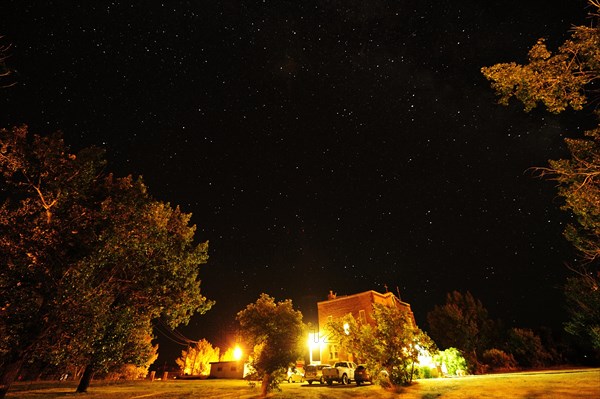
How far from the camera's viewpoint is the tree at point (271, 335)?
1617 cm

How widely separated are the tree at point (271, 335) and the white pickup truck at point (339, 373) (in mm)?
13159

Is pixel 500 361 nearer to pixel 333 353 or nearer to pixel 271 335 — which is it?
pixel 333 353

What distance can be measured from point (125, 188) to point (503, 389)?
2339 centimetres

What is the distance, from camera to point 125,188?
17094 mm

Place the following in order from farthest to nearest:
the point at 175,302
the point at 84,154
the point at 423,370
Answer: the point at 423,370 → the point at 175,302 → the point at 84,154

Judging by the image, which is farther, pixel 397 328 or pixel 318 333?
pixel 318 333

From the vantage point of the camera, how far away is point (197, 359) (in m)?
69.5

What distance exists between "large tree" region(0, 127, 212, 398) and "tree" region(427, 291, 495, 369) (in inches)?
2234

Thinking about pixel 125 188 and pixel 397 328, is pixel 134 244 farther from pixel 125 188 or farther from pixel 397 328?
pixel 397 328

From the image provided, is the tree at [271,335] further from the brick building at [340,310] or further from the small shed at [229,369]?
the brick building at [340,310]

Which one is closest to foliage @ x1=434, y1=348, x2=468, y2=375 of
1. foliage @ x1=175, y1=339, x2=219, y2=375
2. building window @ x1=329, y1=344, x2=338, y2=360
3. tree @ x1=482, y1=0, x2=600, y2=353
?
building window @ x1=329, y1=344, x2=338, y2=360

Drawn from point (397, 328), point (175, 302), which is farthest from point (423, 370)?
point (175, 302)

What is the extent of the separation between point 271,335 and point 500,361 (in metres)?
50.2

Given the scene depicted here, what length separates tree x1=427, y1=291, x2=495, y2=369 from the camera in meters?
57.5
